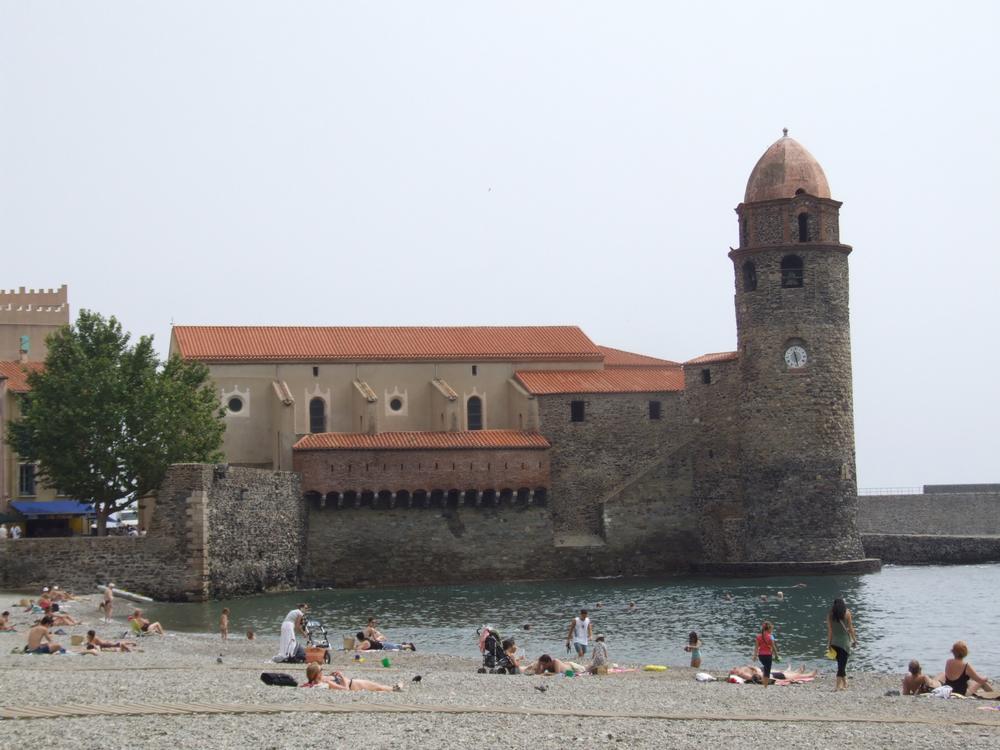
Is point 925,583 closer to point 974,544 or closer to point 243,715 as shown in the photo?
point 974,544

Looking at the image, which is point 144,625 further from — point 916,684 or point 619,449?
point 619,449

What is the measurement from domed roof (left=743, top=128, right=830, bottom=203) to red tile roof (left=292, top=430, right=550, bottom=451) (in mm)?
11601

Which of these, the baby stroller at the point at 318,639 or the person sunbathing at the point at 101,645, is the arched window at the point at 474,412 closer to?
the baby stroller at the point at 318,639

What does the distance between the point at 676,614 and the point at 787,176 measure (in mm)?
19100

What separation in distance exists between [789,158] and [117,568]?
2688 cm

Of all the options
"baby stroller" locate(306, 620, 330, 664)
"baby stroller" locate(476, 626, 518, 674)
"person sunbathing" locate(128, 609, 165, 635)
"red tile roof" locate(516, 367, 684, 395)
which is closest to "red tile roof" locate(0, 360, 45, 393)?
"red tile roof" locate(516, 367, 684, 395)

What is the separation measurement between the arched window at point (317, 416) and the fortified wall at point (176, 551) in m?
9.61

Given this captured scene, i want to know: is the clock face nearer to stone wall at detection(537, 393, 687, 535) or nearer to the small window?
stone wall at detection(537, 393, 687, 535)

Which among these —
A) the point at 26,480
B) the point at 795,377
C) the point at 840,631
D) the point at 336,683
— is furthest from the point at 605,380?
the point at 336,683

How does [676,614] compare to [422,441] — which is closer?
[676,614]


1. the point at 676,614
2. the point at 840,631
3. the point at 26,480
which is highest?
the point at 26,480

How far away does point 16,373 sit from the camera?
5788cm

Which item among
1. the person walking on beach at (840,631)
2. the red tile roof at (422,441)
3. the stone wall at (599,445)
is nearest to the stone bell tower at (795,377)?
the stone wall at (599,445)

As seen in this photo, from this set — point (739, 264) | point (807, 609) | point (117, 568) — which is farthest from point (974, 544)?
point (117, 568)
